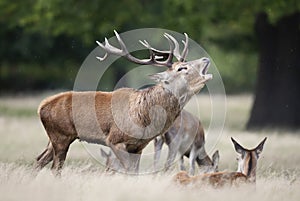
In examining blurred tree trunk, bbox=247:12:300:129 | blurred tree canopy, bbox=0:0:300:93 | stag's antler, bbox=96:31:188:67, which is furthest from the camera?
blurred tree trunk, bbox=247:12:300:129

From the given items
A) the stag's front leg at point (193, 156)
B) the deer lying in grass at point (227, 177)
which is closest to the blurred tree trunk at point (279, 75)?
the stag's front leg at point (193, 156)

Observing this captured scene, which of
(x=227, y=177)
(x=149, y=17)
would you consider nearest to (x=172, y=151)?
(x=227, y=177)

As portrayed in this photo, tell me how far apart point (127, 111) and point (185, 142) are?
7.82ft

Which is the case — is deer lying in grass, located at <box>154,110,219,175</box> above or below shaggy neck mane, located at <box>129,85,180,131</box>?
below

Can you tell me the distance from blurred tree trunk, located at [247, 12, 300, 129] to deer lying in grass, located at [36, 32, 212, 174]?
37.4ft

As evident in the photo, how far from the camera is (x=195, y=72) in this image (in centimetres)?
1083

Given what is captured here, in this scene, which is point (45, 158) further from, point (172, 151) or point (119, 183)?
point (172, 151)

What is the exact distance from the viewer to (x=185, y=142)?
43.5ft

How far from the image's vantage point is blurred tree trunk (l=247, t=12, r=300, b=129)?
22.4m

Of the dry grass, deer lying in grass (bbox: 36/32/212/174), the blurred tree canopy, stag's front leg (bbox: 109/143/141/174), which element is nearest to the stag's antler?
deer lying in grass (bbox: 36/32/212/174)

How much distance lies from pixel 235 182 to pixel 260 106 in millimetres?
13439

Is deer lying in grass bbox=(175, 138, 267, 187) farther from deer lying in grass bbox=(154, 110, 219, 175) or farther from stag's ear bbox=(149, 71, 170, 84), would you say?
deer lying in grass bbox=(154, 110, 219, 175)

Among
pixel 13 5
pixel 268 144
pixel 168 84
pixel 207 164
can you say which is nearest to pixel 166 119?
pixel 168 84

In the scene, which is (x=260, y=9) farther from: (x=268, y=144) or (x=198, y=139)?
(x=198, y=139)
